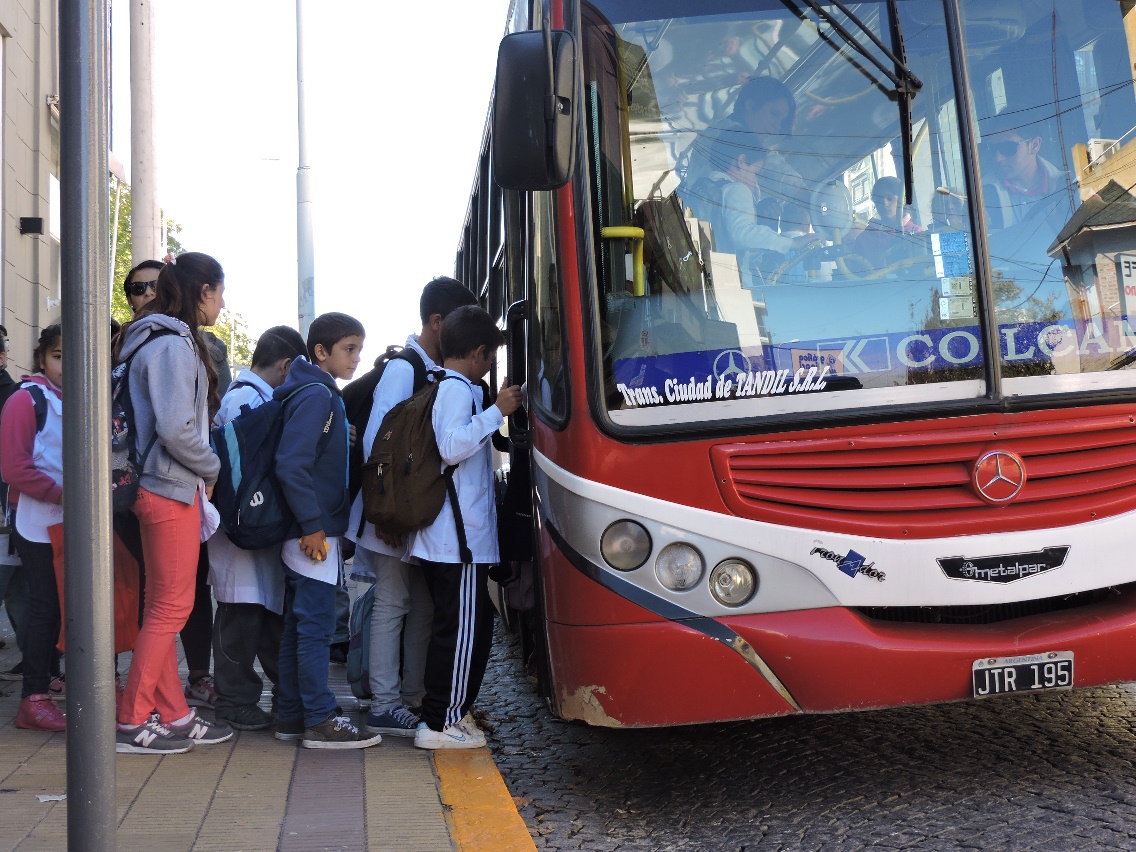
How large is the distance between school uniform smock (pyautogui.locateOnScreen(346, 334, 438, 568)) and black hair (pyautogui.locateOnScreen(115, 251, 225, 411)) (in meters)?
0.66

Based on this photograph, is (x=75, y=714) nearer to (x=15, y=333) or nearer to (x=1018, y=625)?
(x=1018, y=625)

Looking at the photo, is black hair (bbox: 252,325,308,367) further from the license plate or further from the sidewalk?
the license plate

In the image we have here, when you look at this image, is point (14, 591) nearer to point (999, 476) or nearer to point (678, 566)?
point (678, 566)

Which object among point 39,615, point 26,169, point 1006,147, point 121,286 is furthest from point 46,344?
point 121,286

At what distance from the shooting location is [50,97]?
12500 mm

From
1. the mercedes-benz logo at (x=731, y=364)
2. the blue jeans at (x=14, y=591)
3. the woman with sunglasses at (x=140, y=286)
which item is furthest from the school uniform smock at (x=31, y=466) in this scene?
the mercedes-benz logo at (x=731, y=364)

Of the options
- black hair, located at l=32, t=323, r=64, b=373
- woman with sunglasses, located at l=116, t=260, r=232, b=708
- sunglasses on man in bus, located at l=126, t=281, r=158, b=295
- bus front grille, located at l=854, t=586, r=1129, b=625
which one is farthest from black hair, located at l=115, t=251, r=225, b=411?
bus front grille, located at l=854, t=586, r=1129, b=625

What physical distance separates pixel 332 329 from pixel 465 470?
3.23ft

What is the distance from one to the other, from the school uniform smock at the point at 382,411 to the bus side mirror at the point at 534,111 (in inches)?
54.3

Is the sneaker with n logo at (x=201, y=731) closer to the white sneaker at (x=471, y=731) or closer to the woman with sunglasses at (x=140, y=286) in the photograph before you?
the white sneaker at (x=471, y=731)

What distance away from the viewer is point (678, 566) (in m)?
3.77

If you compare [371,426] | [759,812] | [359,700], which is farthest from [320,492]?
[759,812]

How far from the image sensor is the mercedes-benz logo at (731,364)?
12.6ft

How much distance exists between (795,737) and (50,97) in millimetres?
10769
